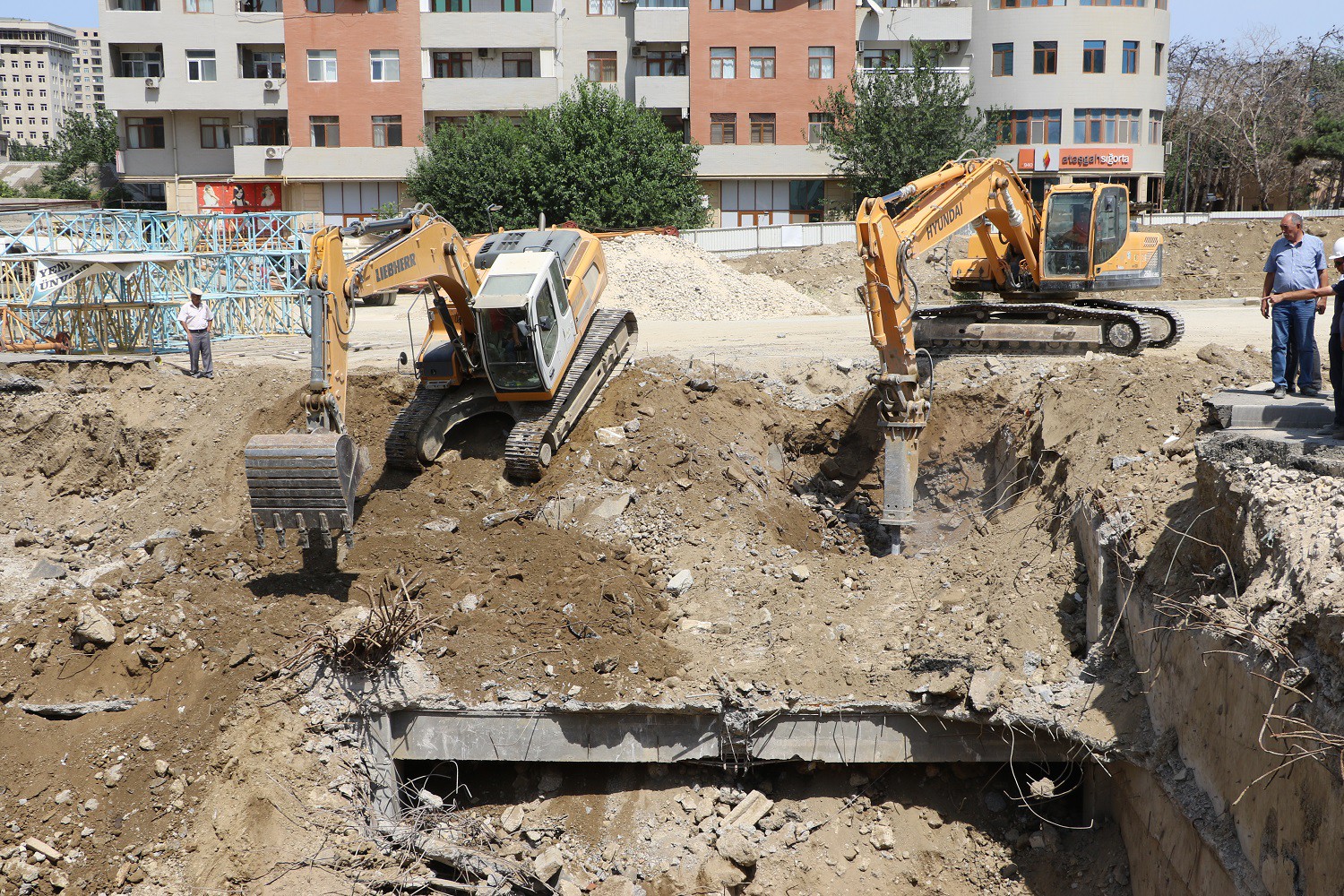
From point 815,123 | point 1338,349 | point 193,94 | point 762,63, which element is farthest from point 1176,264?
point 193,94

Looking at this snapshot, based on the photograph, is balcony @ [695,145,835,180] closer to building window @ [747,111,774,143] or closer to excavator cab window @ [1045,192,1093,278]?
building window @ [747,111,774,143]

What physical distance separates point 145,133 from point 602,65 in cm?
1743

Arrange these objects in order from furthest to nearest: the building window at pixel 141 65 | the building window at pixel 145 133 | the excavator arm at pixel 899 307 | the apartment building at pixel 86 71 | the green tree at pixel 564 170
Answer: the apartment building at pixel 86 71, the building window at pixel 145 133, the building window at pixel 141 65, the green tree at pixel 564 170, the excavator arm at pixel 899 307

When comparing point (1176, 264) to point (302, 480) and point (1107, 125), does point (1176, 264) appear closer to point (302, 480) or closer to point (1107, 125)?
point (1107, 125)

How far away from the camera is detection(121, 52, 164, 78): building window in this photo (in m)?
42.3

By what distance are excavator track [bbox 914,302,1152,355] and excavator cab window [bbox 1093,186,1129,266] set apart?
32.0 inches

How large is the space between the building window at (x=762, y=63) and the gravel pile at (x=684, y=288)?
1418cm

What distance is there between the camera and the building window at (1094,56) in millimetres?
40594

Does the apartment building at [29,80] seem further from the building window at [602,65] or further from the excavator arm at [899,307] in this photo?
the excavator arm at [899,307]

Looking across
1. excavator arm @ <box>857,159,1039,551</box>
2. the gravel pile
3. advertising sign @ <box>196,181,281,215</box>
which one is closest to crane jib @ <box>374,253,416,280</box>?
excavator arm @ <box>857,159,1039,551</box>

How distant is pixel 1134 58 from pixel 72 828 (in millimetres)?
42264

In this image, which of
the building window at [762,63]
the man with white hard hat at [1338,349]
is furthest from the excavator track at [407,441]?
the building window at [762,63]

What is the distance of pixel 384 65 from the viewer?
4066 centimetres

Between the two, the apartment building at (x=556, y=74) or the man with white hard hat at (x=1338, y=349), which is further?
the apartment building at (x=556, y=74)
